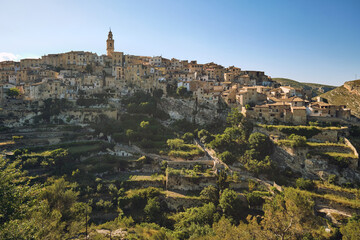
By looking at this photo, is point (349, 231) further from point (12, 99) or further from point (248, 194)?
point (12, 99)

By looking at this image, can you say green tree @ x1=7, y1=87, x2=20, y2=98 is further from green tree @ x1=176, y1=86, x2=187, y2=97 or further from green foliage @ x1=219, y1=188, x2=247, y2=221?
green foliage @ x1=219, y1=188, x2=247, y2=221

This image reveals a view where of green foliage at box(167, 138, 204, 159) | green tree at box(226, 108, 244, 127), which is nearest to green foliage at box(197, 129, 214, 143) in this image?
green foliage at box(167, 138, 204, 159)

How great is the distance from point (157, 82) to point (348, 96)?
37.0 meters

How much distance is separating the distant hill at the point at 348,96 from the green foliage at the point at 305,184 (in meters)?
19.7

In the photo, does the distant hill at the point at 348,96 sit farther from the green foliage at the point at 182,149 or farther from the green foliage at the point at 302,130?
the green foliage at the point at 182,149

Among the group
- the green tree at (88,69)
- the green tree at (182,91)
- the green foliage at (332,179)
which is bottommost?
the green foliage at (332,179)

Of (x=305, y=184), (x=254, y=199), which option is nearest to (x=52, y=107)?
(x=254, y=199)

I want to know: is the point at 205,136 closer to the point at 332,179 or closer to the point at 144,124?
the point at 144,124

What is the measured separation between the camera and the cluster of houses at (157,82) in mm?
34906

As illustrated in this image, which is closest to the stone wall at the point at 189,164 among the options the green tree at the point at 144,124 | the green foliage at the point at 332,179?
the green tree at the point at 144,124

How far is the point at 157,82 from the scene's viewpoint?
162 ft

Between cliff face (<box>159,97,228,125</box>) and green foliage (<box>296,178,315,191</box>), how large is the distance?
17193 millimetres

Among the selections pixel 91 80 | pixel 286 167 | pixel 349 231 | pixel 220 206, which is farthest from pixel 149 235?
pixel 91 80

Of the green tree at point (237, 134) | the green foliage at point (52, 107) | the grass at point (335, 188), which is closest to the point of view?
the grass at point (335, 188)
